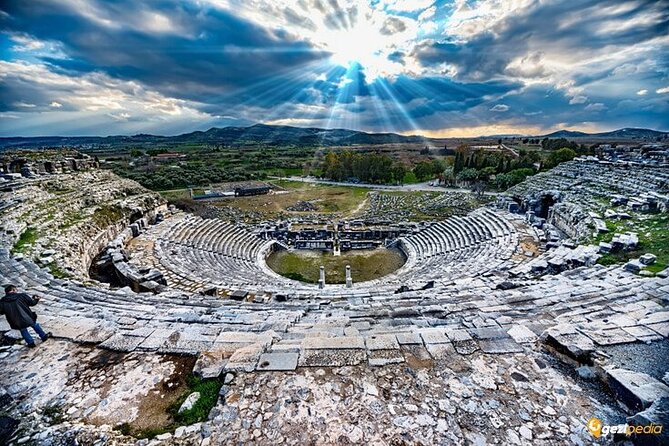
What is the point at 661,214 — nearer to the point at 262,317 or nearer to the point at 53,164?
the point at 262,317

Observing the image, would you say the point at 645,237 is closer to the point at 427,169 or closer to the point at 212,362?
the point at 212,362

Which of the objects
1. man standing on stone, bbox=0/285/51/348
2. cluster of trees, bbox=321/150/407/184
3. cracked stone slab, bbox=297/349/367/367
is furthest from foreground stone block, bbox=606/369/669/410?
cluster of trees, bbox=321/150/407/184

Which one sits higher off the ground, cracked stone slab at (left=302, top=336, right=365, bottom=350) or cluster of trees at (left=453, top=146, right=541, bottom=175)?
cluster of trees at (left=453, top=146, right=541, bottom=175)

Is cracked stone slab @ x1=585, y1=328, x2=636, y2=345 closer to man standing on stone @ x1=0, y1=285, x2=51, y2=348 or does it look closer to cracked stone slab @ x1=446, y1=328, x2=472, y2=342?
cracked stone slab @ x1=446, y1=328, x2=472, y2=342

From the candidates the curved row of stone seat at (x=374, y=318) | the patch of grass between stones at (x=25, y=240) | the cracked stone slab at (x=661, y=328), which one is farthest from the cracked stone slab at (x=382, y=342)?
the patch of grass between stones at (x=25, y=240)

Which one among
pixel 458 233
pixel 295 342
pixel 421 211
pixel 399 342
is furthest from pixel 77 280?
pixel 421 211

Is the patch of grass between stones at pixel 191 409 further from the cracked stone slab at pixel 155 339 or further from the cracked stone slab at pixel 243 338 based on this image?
the cracked stone slab at pixel 155 339
